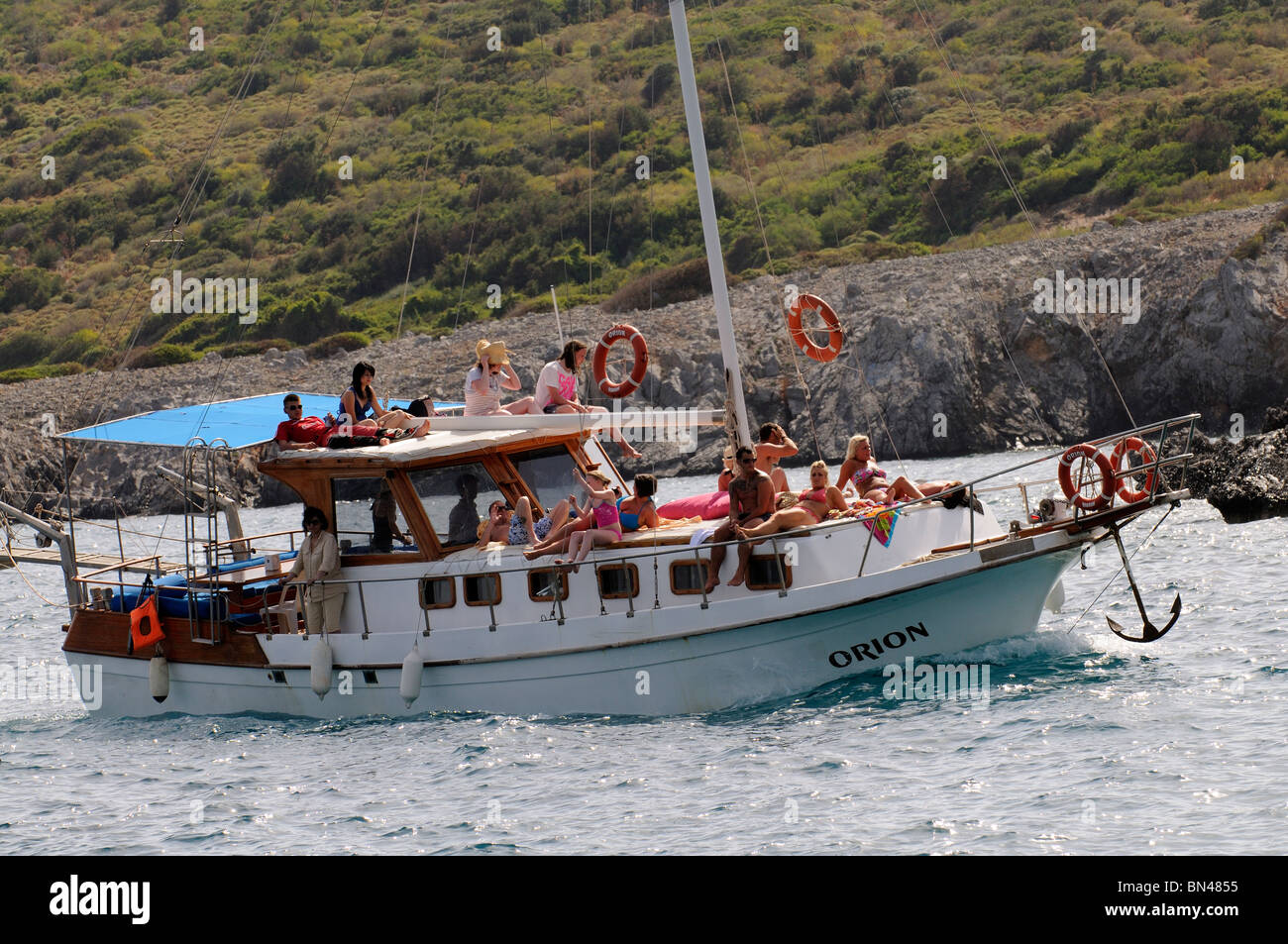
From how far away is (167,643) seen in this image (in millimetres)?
17984

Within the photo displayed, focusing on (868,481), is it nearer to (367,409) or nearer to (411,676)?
(411,676)

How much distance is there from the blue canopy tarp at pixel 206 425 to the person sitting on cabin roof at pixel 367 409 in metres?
1.25

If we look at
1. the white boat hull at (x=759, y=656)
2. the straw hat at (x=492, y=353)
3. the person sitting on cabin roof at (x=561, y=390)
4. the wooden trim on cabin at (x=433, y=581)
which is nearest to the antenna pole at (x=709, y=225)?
the person sitting on cabin roof at (x=561, y=390)

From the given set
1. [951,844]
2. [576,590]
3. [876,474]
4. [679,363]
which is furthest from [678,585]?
[679,363]

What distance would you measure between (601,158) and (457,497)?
6419 centimetres

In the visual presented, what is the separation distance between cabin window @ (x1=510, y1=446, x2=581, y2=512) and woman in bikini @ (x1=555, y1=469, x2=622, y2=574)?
2.68ft

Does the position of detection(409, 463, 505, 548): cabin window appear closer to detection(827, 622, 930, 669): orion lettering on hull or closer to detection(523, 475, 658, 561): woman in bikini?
detection(523, 475, 658, 561): woman in bikini

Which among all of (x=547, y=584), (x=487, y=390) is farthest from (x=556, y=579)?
(x=487, y=390)

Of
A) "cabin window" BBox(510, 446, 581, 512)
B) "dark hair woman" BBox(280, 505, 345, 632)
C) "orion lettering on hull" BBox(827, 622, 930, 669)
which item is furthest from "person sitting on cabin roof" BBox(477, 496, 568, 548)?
"orion lettering on hull" BBox(827, 622, 930, 669)

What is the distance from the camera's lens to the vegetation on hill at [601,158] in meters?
67.6

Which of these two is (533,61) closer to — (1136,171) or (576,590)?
(1136,171)

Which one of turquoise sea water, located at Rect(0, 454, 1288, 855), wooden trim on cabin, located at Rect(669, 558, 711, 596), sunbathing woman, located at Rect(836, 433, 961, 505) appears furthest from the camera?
sunbathing woman, located at Rect(836, 433, 961, 505)

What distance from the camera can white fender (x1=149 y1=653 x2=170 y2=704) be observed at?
1780 cm

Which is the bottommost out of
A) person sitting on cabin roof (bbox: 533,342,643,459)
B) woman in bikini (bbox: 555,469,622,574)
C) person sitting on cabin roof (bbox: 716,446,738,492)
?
woman in bikini (bbox: 555,469,622,574)
